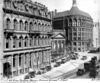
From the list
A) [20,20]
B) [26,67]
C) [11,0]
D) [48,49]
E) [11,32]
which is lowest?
[26,67]

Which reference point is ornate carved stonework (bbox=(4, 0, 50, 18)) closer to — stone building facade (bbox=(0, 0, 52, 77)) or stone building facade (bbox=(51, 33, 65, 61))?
stone building facade (bbox=(0, 0, 52, 77))

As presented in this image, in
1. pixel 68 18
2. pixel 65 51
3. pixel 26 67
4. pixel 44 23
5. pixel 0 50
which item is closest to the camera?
pixel 0 50

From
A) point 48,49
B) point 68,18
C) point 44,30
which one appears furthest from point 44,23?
point 68,18

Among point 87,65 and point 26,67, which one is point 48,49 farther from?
point 87,65

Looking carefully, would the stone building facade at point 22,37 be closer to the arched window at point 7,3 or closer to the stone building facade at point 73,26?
the arched window at point 7,3

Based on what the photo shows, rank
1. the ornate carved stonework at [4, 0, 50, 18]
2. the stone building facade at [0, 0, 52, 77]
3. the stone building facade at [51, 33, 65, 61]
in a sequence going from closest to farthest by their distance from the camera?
1. the stone building facade at [0, 0, 52, 77]
2. the ornate carved stonework at [4, 0, 50, 18]
3. the stone building facade at [51, 33, 65, 61]

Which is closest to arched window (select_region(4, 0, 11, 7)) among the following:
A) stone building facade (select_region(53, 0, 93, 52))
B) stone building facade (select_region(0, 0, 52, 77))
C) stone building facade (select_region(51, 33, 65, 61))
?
stone building facade (select_region(0, 0, 52, 77))

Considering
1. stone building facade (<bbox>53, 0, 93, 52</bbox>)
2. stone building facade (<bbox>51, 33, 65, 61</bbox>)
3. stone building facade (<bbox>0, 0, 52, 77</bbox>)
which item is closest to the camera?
stone building facade (<bbox>0, 0, 52, 77</bbox>)

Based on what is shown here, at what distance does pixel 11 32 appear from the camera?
79.8 feet

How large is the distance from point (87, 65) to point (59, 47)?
24.3 metres

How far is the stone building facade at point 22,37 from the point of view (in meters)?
23.7

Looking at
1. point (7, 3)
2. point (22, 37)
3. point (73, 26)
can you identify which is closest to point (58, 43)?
point (73, 26)

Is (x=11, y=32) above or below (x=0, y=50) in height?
above

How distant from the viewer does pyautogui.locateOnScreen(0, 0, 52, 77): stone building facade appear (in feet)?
77.9
